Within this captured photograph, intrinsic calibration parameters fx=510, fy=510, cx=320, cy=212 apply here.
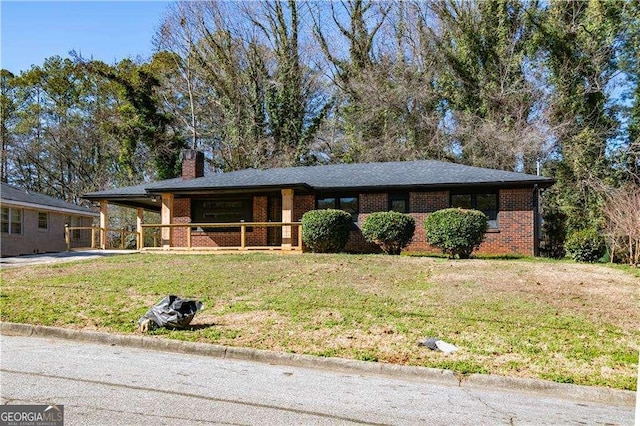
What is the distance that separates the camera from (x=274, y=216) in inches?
862

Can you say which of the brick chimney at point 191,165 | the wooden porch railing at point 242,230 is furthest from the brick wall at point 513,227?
the brick chimney at point 191,165

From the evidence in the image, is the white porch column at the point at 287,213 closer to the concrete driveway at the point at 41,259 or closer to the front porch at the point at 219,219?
the front porch at the point at 219,219

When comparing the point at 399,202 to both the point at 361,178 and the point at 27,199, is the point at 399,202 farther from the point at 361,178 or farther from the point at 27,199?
the point at 27,199

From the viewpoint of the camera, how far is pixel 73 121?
39438mm

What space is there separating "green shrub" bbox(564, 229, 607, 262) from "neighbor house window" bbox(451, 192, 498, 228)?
271cm

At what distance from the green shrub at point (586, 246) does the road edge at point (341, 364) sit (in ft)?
43.0

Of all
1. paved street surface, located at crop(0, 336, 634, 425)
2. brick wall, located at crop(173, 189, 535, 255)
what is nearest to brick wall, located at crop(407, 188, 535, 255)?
brick wall, located at crop(173, 189, 535, 255)

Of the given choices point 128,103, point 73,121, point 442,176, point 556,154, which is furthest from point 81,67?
point 556,154

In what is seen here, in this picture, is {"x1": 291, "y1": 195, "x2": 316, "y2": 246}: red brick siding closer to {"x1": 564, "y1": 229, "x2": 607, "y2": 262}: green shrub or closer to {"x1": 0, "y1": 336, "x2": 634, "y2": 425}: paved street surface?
{"x1": 564, "y1": 229, "x2": 607, "y2": 262}: green shrub

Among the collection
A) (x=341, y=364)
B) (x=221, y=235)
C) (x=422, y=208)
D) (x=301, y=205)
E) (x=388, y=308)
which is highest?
(x=301, y=205)

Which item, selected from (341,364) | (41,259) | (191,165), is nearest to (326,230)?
(191,165)

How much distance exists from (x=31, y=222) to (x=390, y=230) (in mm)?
17137

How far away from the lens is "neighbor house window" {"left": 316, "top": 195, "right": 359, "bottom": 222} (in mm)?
20453

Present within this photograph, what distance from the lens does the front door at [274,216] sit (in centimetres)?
2170
